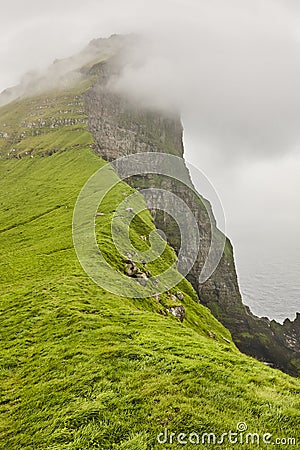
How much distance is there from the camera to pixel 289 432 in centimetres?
1249

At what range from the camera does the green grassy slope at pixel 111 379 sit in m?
13.4

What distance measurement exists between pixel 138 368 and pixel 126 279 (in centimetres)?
2312

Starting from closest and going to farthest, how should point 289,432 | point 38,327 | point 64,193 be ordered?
1. point 289,432
2. point 38,327
3. point 64,193

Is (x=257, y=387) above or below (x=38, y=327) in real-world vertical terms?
above

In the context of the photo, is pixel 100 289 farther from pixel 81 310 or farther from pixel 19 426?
pixel 19 426

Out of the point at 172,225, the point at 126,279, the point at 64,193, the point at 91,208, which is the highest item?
the point at 172,225

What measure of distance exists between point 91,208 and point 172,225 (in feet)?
386

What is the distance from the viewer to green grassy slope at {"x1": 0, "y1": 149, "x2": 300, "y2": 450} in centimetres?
1342

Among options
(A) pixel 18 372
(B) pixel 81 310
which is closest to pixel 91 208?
(B) pixel 81 310

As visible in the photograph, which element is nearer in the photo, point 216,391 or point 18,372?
point 216,391

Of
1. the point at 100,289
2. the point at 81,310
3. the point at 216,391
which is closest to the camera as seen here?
the point at 216,391

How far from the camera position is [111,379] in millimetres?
17547

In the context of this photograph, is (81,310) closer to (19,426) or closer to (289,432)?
(19,426)

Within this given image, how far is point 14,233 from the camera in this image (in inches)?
3403
